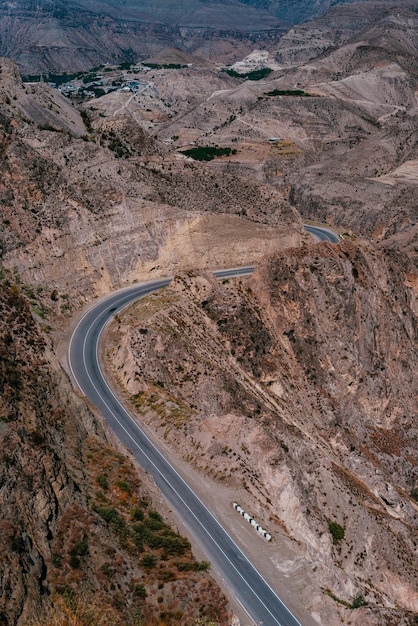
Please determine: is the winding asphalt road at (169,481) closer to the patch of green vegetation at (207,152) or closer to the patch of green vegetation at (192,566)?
the patch of green vegetation at (192,566)

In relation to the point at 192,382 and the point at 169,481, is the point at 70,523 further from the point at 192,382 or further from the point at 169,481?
the point at 192,382

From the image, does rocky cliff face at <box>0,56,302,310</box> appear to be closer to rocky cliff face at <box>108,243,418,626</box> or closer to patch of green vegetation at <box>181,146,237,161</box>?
rocky cliff face at <box>108,243,418,626</box>

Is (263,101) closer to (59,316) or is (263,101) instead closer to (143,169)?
(143,169)

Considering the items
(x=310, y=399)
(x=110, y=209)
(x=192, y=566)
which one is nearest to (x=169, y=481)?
(x=192, y=566)

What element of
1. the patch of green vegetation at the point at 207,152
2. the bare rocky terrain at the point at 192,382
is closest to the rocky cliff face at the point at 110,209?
the bare rocky terrain at the point at 192,382

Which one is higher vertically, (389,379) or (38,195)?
(38,195)

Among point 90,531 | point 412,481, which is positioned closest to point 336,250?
point 412,481
